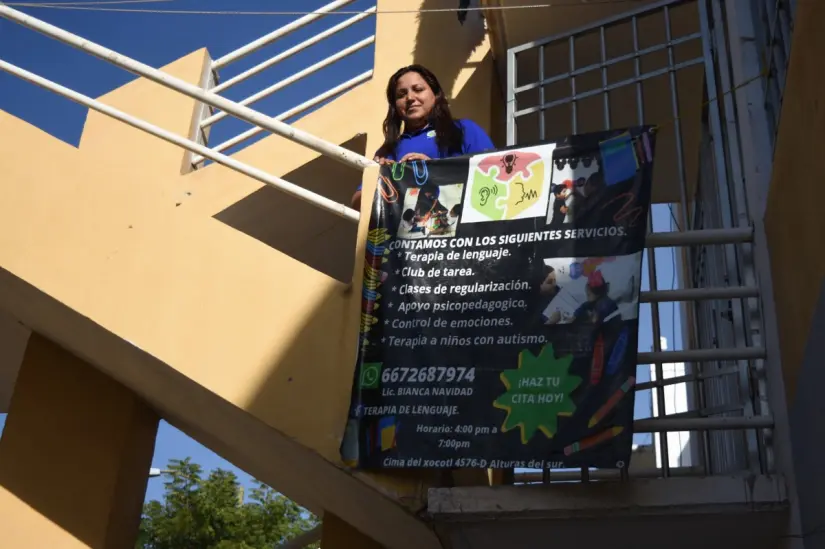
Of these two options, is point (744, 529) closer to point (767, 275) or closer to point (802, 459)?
point (802, 459)

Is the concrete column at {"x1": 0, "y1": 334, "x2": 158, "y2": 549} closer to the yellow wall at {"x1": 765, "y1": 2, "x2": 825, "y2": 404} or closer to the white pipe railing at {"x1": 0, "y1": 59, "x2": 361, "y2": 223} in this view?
the white pipe railing at {"x1": 0, "y1": 59, "x2": 361, "y2": 223}

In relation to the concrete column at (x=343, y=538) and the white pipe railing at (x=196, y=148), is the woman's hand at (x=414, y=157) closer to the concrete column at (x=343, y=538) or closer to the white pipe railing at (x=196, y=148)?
the white pipe railing at (x=196, y=148)

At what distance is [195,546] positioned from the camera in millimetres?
9305

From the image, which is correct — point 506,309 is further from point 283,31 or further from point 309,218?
point 283,31

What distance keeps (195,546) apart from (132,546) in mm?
4439

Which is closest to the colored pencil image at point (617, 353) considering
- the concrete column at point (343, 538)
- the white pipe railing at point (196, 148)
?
the white pipe railing at point (196, 148)

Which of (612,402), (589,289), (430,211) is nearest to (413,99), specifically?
(430,211)

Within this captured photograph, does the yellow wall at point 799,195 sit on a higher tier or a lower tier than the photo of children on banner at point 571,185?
lower

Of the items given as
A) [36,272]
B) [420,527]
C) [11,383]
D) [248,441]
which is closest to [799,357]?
[420,527]

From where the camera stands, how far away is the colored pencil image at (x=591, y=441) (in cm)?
329

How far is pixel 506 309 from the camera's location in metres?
3.63

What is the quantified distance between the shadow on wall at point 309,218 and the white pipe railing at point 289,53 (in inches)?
30.1

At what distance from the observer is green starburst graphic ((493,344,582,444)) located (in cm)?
339

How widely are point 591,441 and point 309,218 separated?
3.24 metres
